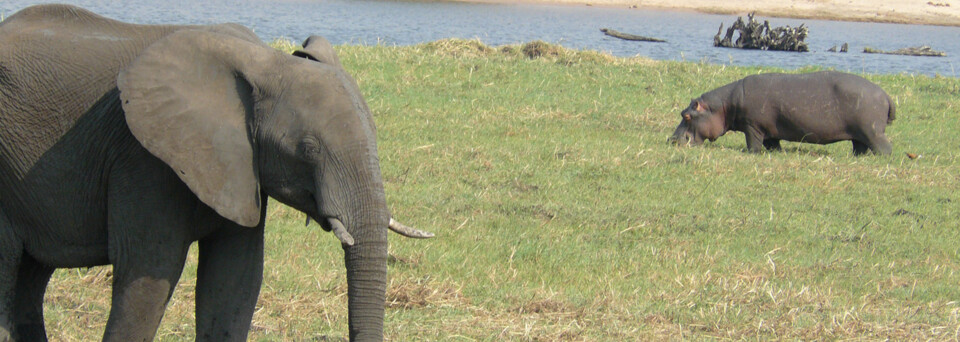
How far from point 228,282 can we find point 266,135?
90 centimetres

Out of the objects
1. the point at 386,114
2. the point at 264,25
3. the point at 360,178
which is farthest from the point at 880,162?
the point at 264,25

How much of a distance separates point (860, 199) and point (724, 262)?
3055mm

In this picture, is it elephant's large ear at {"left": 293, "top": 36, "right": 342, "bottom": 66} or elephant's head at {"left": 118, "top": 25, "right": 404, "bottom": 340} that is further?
elephant's large ear at {"left": 293, "top": 36, "right": 342, "bottom": 66}

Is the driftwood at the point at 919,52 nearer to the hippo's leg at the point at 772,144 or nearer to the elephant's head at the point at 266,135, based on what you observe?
the hippo's leg at the point at 772,144

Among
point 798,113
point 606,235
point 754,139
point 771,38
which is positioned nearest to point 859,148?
point 798,113

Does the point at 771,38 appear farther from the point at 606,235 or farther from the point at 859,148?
the point at 606,235

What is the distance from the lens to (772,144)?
13805 mm

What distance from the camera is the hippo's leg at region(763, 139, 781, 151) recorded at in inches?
539

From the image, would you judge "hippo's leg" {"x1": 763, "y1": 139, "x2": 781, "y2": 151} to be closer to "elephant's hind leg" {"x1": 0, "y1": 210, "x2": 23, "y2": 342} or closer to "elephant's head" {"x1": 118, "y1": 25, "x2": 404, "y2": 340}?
"elephant's head" {"x1": 118, "y1": 25, "x2": 404, "y2": 340}

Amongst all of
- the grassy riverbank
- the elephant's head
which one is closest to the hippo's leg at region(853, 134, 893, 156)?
the grassy riverbank

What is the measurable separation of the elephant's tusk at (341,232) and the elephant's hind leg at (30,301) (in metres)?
1.71

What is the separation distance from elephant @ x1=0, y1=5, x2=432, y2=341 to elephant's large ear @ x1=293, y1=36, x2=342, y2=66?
11mm

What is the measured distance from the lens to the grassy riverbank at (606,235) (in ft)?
20.5

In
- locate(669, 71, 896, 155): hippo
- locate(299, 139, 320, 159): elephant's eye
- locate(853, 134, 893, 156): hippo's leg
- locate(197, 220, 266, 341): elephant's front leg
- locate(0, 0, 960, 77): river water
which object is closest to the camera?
locate(299, 139, 320, 159): elephant's eye
